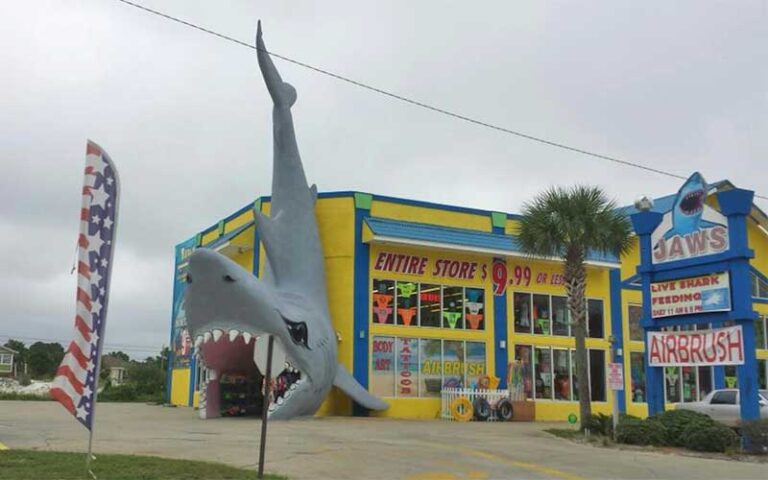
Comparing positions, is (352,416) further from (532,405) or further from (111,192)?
(111,192)

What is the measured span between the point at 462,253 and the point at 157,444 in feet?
52.1

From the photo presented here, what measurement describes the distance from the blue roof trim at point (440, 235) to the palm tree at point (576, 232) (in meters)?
4.99

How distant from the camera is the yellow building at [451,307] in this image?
26250mm

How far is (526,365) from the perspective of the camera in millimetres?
28703

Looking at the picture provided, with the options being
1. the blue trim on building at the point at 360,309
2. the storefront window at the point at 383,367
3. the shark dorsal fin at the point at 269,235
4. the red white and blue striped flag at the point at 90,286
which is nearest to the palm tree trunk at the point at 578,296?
the storefront window at the point at 383,367

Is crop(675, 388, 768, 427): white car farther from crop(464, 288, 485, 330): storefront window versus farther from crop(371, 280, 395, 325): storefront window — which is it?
crop(371, 280, 395, 325): storefront window

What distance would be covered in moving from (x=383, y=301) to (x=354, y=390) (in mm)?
4020

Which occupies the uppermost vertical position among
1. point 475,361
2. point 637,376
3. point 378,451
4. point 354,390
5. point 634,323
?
point 634,323

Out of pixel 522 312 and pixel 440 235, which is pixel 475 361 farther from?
pixel 440 235

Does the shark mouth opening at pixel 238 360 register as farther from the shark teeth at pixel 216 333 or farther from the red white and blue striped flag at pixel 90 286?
the red white and blue striped flag at pixel 90 286

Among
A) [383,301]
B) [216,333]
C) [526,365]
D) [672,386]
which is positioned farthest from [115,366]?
[216,333]

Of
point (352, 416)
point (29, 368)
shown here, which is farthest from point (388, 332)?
point (29, 368)

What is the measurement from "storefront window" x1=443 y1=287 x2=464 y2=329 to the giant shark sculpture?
453 centimetres

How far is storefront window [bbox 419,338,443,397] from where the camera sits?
1057 inches
